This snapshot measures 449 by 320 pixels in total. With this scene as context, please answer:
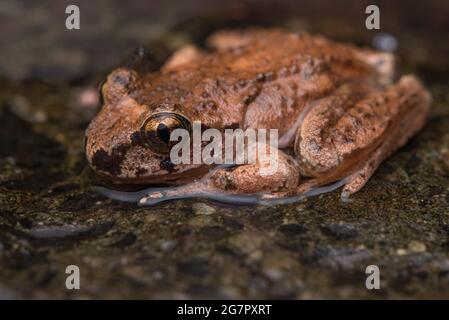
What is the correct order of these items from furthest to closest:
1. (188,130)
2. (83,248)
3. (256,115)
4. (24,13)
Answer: (24,13) < (256,115) < (188,130) < (83,248)

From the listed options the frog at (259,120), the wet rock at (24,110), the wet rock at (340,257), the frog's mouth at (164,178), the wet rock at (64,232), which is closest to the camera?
the wet rock at (340,257)

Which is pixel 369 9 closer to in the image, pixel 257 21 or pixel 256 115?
pixel 257 21

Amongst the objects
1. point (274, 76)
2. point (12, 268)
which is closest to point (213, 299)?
point (12, 268)

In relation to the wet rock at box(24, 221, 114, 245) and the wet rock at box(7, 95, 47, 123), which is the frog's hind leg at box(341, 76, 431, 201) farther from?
the wet rock at box(7, 95, 47, 123)

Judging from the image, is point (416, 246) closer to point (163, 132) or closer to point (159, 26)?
point (163, 132)

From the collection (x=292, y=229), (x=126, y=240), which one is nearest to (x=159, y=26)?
(x=126, y=240)

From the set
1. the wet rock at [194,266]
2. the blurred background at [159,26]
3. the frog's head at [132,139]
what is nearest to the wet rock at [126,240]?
the wet rock at [194,266]

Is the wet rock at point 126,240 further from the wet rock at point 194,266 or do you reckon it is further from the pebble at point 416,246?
the pebble at point 416,246
